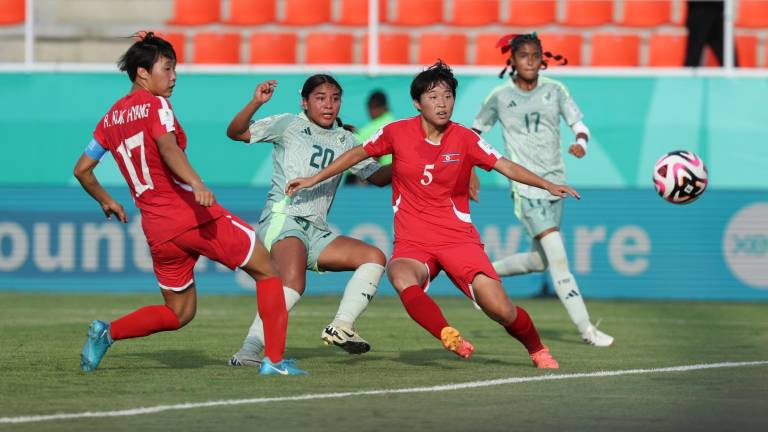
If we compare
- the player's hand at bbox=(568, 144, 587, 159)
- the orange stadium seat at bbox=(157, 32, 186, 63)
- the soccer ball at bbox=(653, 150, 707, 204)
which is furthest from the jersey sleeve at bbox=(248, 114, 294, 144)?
the orange stadium seat at bbox=(157, 32, 186, 63)

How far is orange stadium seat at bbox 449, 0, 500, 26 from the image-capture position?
59.5 feet

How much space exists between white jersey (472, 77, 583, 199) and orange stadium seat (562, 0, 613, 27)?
269 inches

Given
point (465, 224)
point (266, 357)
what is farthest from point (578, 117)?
point (266, 357)

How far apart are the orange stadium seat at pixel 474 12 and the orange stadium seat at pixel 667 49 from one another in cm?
196

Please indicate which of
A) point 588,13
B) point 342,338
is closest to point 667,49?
point 588,13

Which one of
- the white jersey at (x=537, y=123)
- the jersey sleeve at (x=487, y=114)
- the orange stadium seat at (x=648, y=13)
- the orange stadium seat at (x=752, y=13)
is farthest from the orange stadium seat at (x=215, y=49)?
the white jersey at (x=537, y=123)

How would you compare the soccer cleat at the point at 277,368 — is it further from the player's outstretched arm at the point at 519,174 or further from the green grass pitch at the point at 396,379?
the player's outstretched arm at the point at 519,174

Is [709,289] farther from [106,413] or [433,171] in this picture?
[106,413]

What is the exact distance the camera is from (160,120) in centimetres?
777

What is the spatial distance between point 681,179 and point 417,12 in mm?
8498

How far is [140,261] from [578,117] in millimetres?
6100

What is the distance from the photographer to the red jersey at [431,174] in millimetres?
8578

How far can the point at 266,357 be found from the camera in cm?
816

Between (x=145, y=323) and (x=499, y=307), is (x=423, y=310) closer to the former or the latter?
(x=499, y=307)
